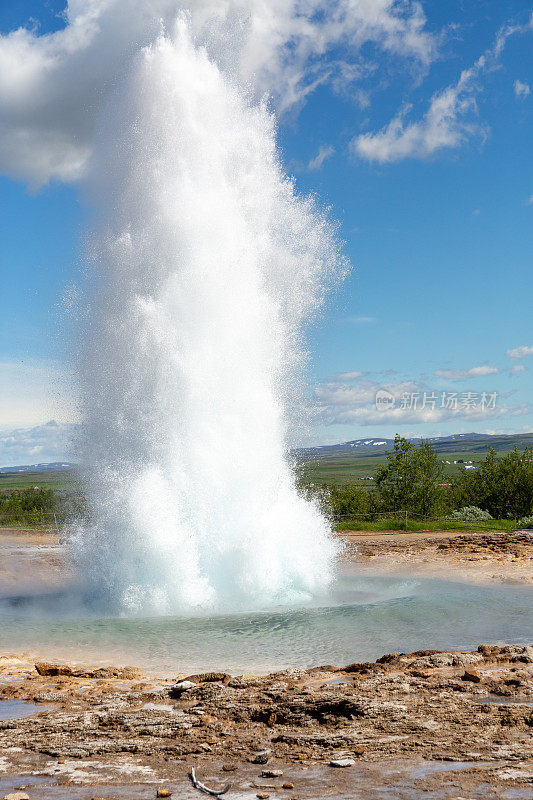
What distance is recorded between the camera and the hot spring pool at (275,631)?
32.7 feet

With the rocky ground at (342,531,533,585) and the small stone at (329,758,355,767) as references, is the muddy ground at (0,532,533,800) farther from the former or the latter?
the rocky ground at (342,531,533,585)

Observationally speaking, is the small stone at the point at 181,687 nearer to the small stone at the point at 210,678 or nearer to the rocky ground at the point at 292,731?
the rocky ground at the point at 292,731

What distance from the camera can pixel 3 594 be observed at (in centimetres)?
1653

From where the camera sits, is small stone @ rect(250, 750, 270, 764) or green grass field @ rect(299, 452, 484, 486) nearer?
small stone @ rect(250, 750, 270, 764)

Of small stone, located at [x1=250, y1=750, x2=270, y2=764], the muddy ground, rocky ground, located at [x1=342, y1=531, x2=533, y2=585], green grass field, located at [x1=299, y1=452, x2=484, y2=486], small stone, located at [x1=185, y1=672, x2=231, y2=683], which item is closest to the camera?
the muddy ground

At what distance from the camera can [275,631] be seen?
1148cm

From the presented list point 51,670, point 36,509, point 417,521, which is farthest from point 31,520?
point 51,670

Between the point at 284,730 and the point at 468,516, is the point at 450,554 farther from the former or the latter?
the point at 284,730

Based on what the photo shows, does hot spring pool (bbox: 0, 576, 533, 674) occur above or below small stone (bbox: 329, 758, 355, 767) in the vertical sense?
below

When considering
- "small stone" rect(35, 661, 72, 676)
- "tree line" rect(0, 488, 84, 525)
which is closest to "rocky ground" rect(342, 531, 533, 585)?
"small stone" rect(35, 661, 72, 676)

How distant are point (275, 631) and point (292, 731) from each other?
4.98 m

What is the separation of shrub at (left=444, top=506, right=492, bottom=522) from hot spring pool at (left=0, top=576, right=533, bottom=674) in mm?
15985

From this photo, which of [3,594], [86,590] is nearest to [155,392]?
[86,590]

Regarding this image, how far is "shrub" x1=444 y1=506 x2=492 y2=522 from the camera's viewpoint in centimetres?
3039
